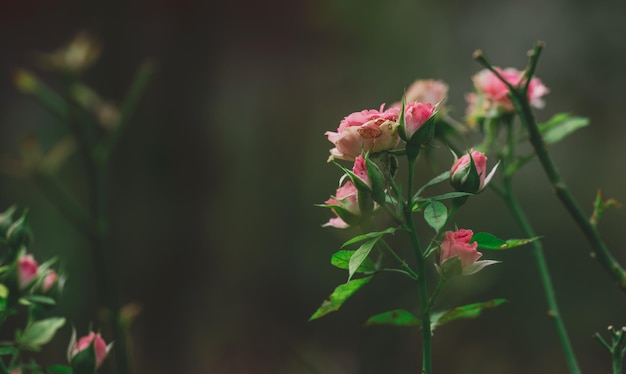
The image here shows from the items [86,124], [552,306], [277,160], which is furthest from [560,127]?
[277,160]

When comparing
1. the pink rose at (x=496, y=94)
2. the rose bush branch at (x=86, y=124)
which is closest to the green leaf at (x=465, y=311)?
the pink rose at (x=496, y=94)

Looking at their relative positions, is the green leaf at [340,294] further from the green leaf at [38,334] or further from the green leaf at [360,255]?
the green leaf at [38,334]

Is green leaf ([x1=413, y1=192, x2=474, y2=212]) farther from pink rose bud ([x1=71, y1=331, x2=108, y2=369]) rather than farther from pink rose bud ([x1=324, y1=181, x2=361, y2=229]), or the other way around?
pink rose bud ([x1=71, y1=331, x2=108, y2=369])

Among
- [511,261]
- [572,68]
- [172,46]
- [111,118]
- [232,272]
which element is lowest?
[511,261]

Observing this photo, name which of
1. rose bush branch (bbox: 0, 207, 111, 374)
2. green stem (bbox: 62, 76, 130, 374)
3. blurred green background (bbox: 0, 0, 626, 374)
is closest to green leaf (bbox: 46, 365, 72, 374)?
rose bush branch (bbox: 0, 207, 111, 374)

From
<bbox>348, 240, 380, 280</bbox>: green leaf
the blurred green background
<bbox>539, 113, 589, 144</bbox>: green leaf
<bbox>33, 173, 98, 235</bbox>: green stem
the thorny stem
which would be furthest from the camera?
the blurred green background

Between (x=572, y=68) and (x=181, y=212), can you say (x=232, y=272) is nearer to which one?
(x=181, y=212)

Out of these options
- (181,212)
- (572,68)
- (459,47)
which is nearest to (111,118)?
(181,212)
